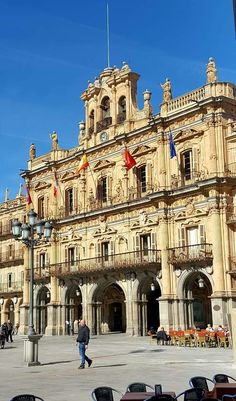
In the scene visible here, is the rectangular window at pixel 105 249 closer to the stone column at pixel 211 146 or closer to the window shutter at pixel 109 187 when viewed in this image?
the window shutter at pixel 109 187

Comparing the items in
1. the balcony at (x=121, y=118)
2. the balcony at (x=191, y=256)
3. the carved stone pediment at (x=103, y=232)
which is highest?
the balcony at (x=121, y=118)

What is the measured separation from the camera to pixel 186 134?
3659 centimetres

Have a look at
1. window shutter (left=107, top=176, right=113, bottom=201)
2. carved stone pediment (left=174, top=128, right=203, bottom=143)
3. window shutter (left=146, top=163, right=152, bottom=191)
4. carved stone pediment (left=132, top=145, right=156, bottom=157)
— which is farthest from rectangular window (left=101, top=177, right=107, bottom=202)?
carved stone pediment (left=174, top=128, right=203, bottom=143)

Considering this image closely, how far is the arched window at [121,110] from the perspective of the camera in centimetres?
4256

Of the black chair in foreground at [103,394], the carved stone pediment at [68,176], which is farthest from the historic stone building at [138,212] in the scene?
the black chair in foreground at [103,394]

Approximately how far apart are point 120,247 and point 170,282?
6.08 meters

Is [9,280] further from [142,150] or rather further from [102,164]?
[142,150]

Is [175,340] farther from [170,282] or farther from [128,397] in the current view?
[128,397]

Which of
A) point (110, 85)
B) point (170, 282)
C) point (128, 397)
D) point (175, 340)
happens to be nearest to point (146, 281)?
point (170, 282)

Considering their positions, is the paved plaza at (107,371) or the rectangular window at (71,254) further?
the rectangular window at (71,254)

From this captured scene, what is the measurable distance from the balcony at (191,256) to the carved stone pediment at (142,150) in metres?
7.37

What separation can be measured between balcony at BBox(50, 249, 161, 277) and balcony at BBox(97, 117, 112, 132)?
10223 millimetres

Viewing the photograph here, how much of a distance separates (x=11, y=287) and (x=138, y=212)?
26.4m

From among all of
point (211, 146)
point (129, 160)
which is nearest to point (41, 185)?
point (129, 160)
